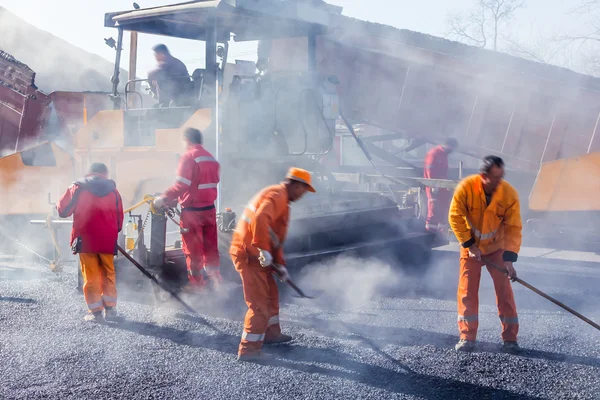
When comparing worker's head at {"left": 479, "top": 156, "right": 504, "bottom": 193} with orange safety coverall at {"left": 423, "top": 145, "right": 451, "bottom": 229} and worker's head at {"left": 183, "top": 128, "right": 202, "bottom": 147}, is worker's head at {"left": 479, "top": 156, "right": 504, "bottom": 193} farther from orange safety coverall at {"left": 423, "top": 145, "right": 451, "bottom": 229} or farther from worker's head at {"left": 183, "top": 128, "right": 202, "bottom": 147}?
orange safety coverall at {"left": 423, "top": 145, "right": 451, "bottom": 229}

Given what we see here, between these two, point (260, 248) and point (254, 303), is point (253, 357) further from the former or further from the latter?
point (260, 248)

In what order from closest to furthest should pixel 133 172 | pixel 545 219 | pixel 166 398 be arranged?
1. pixel 166 398
2. pixel 133 172
3. pixel 545 219

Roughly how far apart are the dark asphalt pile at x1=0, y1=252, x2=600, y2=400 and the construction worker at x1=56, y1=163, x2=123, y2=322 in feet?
0.68

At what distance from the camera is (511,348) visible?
410cm

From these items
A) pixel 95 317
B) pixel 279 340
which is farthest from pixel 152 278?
pixel 279 340

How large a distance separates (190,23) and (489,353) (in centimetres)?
458

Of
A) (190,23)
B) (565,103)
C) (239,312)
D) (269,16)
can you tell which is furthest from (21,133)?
(565,103)

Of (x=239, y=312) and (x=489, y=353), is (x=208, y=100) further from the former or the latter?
(x=489, y=353)

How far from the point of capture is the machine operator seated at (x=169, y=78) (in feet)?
21.9

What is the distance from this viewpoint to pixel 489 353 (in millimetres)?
4066

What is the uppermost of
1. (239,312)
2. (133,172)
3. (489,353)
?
(133,172)

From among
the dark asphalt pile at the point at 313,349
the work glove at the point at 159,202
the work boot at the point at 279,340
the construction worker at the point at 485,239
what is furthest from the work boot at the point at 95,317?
the construction worker at the point at 485,239

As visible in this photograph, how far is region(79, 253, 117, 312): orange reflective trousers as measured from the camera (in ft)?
15.9

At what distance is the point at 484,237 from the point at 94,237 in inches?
120
